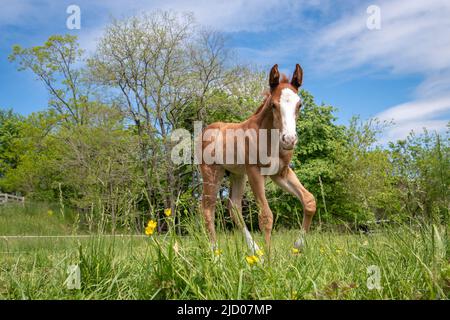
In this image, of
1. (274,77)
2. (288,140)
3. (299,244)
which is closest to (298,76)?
(274,77)

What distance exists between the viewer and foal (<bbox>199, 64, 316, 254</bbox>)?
13.1 feet

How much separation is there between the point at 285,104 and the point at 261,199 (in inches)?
41.2

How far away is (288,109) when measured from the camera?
156 inches

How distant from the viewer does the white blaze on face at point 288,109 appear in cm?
386

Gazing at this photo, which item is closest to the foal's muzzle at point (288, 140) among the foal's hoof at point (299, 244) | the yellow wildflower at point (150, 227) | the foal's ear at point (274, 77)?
the foal's ear at point (274, 77)

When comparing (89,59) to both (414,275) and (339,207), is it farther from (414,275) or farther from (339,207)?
(414,275)

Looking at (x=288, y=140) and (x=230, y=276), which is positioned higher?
(x=288, y=140)

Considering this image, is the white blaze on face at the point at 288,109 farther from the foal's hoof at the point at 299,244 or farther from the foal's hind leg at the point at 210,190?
the foal's hind leg at the point at 210,190

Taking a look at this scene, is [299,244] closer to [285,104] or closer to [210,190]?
[285,104]

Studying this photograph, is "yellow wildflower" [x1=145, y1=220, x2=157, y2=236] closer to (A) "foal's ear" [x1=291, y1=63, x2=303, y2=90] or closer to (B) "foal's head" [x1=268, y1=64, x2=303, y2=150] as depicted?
(B) "foal's head" [x1=268, y1=64, x2=303, y2=150]

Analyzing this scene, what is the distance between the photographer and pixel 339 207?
25359 mm

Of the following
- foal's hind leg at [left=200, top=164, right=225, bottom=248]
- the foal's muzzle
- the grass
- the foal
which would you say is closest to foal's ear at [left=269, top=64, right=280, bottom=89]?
the foal
